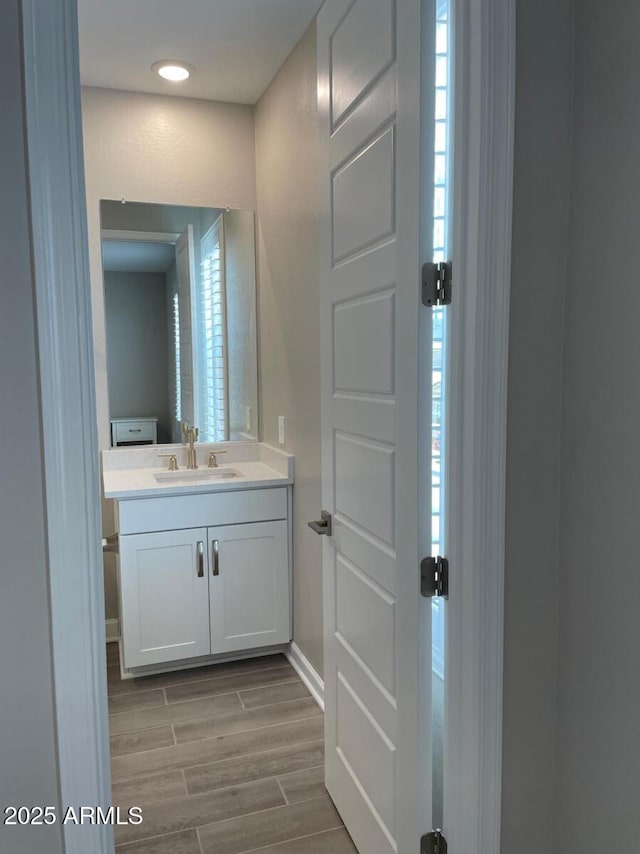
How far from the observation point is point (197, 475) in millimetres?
3162

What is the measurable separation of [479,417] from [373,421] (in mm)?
Answer: 372

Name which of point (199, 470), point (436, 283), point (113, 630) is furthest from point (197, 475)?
point (436, 283)

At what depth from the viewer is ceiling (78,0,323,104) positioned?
229 cm

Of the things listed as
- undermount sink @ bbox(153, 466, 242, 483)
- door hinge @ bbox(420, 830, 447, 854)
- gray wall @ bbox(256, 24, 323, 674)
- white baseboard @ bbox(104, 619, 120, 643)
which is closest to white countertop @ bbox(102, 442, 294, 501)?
undermount sink @ bbox(153, 466, 242, 483)

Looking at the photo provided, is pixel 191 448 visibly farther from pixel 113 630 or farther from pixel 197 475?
pixel 113 630

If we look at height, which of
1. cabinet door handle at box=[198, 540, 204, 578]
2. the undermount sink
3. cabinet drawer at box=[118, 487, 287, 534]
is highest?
the undermount sink

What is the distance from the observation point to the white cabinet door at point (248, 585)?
286 cm

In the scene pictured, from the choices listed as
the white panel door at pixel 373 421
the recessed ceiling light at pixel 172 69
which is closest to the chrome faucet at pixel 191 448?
the white panel door at pixel 373 421

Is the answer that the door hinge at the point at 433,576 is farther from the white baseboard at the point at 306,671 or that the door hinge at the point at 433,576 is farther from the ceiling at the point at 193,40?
the ceiling at the point at 193,40

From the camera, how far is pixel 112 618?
325 centimetres

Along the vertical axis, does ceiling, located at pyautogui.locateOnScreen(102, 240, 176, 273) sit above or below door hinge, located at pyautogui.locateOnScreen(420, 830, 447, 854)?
above

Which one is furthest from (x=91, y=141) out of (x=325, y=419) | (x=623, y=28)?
(x=623, y=28)

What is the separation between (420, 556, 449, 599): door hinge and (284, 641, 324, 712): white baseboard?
1.49 metres

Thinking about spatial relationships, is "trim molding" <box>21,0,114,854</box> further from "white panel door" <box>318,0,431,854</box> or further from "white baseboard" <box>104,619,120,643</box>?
"white baseboard" <box>104,619,120,643</box>
